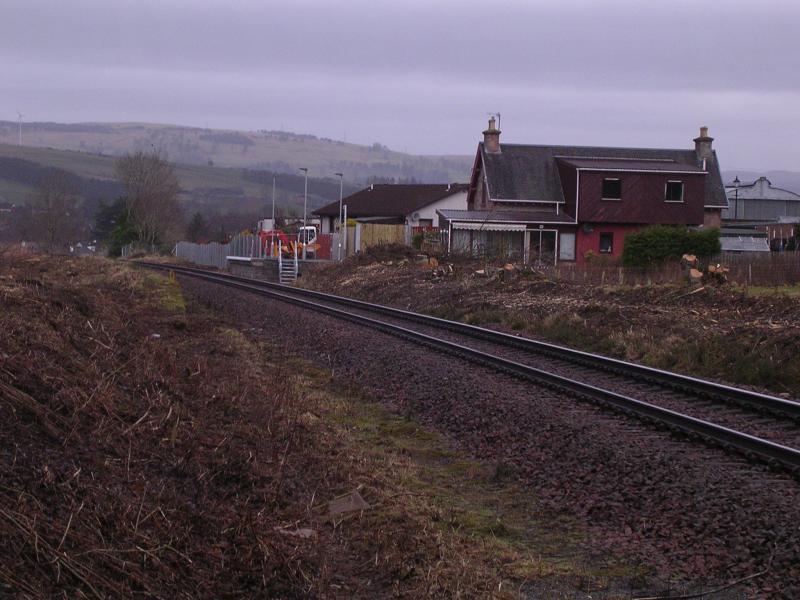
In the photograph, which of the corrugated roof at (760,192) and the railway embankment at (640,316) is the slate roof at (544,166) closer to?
the railway embankment at (640,316)

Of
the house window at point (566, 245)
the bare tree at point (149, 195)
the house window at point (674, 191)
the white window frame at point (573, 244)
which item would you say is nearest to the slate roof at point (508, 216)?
the white window frame at point (573, 244)

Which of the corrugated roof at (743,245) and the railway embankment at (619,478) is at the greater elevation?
the corrugated roof at (743,245)

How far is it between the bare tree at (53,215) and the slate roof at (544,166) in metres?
43.0

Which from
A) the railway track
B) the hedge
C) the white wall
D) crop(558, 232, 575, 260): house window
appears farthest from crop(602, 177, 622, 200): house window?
the railway track

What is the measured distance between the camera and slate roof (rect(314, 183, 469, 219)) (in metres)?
77.4

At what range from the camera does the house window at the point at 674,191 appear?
52.5 metres

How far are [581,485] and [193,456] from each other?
10.8 feet

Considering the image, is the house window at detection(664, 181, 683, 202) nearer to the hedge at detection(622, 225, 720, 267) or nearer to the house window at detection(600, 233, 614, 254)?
the house window at detection(600, 233, 614, 254)

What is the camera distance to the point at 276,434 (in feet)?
31.3

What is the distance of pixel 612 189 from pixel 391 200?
3192 centimetres

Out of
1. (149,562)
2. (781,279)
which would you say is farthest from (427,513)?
(781,279)

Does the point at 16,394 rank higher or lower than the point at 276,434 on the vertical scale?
higher

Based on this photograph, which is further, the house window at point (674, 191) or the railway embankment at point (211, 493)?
the house window at point (674, 191)

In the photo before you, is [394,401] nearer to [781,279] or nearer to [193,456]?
[193,456]
